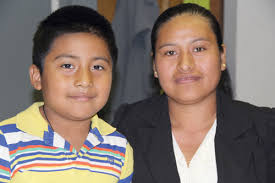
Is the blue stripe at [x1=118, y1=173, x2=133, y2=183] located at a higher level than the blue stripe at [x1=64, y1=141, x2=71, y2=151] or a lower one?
lower

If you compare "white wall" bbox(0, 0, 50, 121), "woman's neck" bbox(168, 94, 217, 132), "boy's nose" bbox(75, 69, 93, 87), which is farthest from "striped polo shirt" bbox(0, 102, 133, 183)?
"white wall" bbox(0, 0, 50, 121)

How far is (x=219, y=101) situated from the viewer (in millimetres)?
1658

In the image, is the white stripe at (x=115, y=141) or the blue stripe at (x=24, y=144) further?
the white stripe at (x=115, y=141)

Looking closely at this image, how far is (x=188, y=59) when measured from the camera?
1462 millimetres

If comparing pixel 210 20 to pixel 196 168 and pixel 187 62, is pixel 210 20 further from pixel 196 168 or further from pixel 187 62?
pixel 196 168

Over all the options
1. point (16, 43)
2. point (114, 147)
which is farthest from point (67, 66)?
point (16, 43)

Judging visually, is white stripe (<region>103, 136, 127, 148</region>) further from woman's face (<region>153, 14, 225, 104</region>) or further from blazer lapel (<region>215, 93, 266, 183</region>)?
blazer lapel (<region>215, 93, 266, 183</region>)

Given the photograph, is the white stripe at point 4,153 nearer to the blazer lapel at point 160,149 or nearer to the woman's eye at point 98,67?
the woman's eye at point 98,67

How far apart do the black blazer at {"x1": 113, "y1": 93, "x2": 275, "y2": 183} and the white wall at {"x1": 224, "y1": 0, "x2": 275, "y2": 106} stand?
30.1 inches

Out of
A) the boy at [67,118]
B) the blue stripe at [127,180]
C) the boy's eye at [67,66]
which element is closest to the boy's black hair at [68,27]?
the boy at [67,118]

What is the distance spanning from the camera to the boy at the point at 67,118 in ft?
4.23

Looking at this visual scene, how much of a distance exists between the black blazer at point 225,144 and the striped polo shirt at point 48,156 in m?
0.13

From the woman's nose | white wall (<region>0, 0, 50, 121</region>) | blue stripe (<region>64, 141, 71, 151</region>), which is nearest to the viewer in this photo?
blue stripe (<region>64, 141, 71, 151</region>)

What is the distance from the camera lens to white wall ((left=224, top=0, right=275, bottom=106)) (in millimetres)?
2336
